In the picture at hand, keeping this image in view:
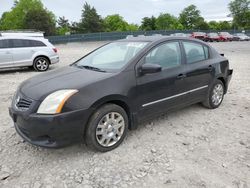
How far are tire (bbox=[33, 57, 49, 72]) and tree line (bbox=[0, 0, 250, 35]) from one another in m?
45.3

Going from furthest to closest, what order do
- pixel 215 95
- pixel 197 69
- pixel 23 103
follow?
pixel 215 95 < pixel 197 69 < pixel 23 103

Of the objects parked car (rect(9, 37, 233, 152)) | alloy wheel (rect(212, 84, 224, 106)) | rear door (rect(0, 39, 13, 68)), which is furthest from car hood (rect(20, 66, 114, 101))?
rear door (rect(0, 39, 13, 68))

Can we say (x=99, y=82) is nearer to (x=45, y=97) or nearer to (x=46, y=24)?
(x=45, y=97)

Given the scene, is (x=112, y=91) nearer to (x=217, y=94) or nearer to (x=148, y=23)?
(x=217, y=94)

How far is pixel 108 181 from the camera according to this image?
275cm

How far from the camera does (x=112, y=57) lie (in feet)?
13.0

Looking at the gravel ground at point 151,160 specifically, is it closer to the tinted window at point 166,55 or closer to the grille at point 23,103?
the grille at point 23,103

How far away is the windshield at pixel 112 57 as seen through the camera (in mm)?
3626

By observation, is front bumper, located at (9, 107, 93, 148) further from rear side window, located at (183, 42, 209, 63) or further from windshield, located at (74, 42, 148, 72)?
rear side window, located at (183, 42, 209, 63)

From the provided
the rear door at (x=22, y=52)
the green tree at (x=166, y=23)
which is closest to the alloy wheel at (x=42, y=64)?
the rear door at (x=22, y=52)

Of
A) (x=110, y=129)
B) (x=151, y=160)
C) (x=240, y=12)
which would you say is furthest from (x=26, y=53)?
(x=240, y=12)

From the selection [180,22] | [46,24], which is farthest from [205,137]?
[180,22]

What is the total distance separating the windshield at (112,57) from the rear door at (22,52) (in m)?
6.38

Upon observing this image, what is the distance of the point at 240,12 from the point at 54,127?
289 feet
